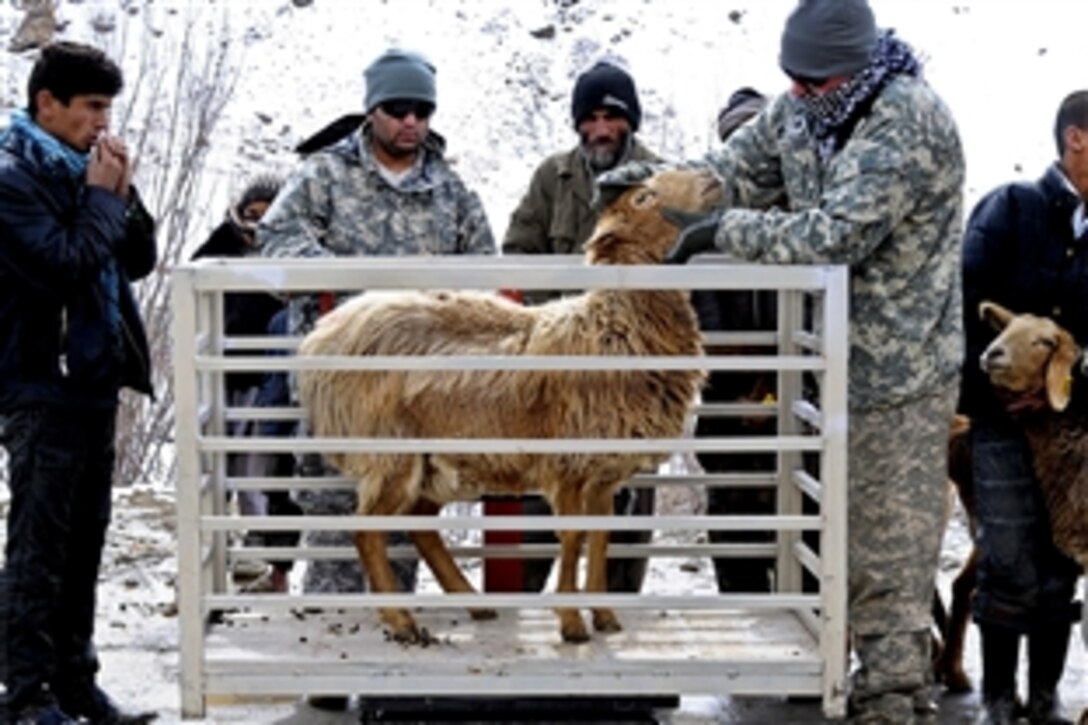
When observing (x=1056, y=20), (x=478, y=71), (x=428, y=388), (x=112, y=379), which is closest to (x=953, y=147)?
(x=428, y=388)

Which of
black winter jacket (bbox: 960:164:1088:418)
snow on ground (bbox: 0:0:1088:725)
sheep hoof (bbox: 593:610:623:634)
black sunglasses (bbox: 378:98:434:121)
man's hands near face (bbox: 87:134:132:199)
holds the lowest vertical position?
sheep hoof (bbox: 593:610:623:634)

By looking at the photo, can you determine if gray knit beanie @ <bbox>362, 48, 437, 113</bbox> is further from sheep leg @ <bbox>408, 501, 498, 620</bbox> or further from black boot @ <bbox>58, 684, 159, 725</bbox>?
black boot @ <bbox>58, 684, 159, 725</bbox>

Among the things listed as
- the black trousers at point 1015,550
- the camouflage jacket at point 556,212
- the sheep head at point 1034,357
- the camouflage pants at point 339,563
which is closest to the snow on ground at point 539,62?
the camouflage jacket at point 556,212

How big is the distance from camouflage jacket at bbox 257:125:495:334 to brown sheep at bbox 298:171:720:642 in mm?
759

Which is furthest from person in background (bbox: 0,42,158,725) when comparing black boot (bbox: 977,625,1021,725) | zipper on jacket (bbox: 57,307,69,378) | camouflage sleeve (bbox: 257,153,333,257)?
black boot (bbox: 977,625,1021,725)

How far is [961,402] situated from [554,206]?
177 cm

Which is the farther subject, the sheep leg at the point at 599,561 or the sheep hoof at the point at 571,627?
the sheep leg at the point at 599,561

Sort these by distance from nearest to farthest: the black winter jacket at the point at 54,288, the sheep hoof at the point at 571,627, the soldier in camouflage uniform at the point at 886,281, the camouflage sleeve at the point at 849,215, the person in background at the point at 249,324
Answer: the camouflage sleeve at the point at 849,215
the soldier in camouflage uniform at the point at 886,281
the sheep hoof at the point at 571,627
the black winter jacket at the point at 54,288
the person in background at the point at 249,324

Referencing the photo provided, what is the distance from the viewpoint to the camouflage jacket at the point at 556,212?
6.57 meters

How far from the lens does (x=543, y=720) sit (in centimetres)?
506

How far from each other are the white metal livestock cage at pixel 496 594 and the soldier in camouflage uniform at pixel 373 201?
790mm

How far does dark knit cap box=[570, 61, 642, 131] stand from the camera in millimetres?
6496

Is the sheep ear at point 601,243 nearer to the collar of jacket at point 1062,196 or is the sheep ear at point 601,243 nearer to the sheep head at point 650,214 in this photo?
the sheep head at point 650,214

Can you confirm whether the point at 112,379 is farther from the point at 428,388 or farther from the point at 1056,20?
the point at 1056,20
